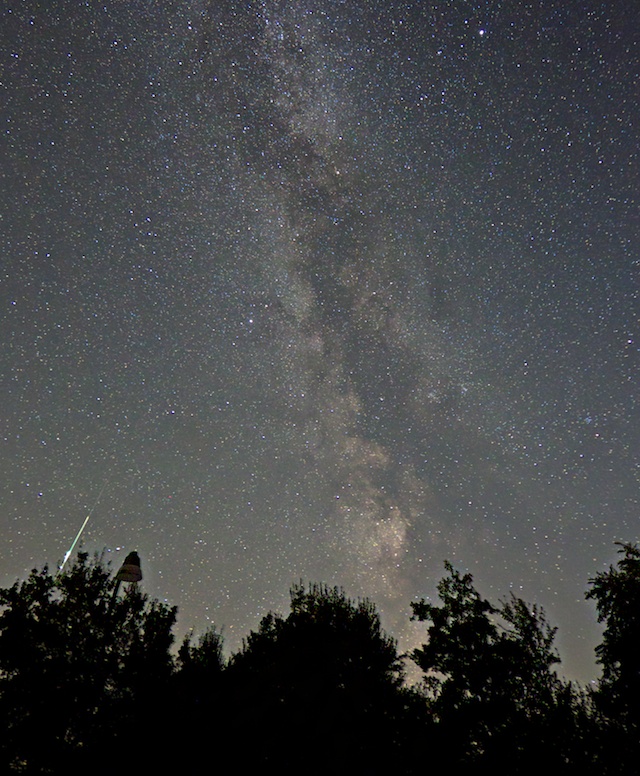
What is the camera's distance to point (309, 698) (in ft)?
69.8

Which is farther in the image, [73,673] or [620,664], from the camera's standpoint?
[620,664]

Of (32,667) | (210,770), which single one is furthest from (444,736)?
(32,667)

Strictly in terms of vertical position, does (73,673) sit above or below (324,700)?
below

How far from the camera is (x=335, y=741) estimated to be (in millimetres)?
19594

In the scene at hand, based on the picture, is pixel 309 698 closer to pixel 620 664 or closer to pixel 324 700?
pixel 324 700

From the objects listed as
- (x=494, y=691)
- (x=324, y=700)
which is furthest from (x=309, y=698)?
(x=494, y=691)

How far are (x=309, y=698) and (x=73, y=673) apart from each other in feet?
36.6

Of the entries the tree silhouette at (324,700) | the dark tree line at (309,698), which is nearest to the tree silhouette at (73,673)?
the dark tree line at (309,698)

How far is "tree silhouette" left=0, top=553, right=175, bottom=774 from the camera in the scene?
14500 mm

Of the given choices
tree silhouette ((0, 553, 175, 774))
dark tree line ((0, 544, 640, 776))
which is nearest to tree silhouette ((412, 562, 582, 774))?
dark tree line ((0, 544, 640, 776))

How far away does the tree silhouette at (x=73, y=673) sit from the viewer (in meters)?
14.5

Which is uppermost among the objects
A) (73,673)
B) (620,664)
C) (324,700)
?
(620,664)

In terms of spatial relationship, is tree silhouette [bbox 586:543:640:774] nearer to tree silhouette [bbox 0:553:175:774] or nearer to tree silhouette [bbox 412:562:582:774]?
tree silhouette [bbox 412:562:582:774]

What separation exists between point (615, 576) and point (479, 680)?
8708 millimetres
